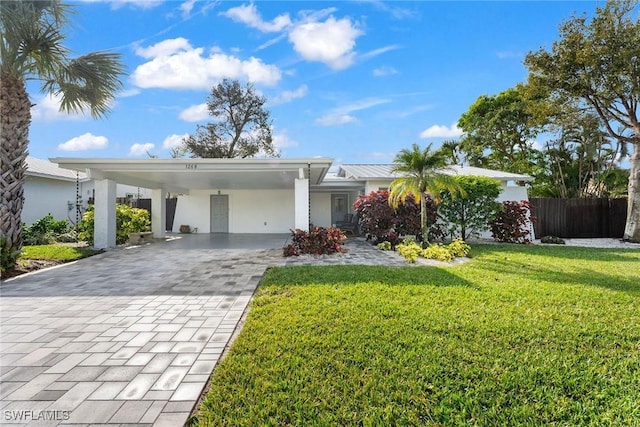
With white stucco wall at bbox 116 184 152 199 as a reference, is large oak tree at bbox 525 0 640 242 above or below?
above

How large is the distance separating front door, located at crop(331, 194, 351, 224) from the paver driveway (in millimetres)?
11990

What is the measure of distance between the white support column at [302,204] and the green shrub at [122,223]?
755cm

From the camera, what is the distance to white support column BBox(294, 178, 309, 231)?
10.6 m

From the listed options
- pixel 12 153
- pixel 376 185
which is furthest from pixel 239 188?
pixel 12 153

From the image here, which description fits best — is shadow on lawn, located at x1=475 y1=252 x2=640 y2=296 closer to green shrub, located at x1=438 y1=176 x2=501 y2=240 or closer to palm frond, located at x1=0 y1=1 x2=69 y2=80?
green shrub, located at x1=438 y1=176 x2=501 y2=240

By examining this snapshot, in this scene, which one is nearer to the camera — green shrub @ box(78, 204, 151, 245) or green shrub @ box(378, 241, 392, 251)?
green shrub @ box(378, 241, 392, 251)

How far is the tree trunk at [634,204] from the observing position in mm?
13383

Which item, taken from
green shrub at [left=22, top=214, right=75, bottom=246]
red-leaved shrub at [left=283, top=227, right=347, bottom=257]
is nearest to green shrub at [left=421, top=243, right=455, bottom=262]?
red-leaved shrub at [left=283, top=227, right=347, bottom=257]

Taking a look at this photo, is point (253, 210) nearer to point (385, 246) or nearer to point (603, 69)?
point (385, 246)

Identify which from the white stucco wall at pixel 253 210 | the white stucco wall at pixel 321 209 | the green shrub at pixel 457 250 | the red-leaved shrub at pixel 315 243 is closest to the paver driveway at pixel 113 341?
the red-leaved shrub at pixel 315 243

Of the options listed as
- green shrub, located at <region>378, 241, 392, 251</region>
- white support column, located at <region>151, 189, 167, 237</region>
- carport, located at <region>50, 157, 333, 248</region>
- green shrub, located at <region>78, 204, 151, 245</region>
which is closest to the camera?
carport, located at <region>50, 157, 333, 248</region>

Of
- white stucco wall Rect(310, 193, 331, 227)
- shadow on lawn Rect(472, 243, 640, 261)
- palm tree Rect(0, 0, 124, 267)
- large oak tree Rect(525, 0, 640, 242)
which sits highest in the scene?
large oak tree Rect(525, 0, 640, 242)

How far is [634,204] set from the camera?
44.2 feet

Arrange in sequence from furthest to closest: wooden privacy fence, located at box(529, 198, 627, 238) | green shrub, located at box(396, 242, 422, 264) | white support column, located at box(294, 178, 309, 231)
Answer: wooden privacy fence, located at box(529, 198, 627, 238)
white support column, located at box(294, 178, 309, 231)
green shrub, located at box(396, 242, 422, 264)
